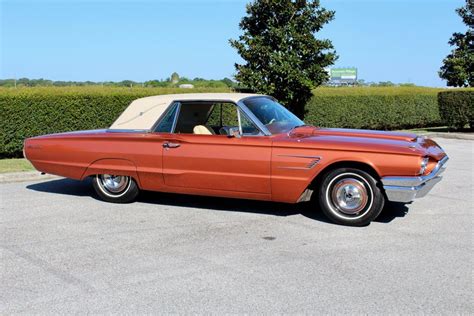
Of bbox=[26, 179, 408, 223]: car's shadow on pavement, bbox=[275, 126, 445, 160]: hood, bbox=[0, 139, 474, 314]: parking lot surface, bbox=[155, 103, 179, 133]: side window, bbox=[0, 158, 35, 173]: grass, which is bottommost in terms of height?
bbox=[0, 139, 474, 314]: parking lot surface

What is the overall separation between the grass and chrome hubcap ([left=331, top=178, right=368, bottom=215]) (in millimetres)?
6013

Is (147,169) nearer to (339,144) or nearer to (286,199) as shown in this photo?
(286,199)

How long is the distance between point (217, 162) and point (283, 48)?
9.31m

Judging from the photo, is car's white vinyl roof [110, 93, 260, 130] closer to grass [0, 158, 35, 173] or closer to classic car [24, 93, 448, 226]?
classic car [24, 93, 448, 226]

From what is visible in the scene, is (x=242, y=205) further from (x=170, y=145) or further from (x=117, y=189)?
(x=117, y=189)

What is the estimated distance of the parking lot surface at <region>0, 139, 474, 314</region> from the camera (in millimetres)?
3729

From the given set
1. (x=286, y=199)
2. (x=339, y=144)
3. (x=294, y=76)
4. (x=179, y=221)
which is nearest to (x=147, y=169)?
(x=179, y=221)

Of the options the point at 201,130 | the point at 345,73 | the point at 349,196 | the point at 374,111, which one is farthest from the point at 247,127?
the point at 345,73

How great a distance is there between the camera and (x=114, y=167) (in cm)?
667

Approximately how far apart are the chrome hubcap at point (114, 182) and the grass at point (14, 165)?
3.08 m

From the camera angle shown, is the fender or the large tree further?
the large tree

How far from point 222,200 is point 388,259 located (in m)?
2.92

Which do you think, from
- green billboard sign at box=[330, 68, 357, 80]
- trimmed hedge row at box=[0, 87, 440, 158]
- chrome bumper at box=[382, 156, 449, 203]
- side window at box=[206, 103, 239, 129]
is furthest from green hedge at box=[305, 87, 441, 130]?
green billboard sign at box=[330, 68, 357, 80]

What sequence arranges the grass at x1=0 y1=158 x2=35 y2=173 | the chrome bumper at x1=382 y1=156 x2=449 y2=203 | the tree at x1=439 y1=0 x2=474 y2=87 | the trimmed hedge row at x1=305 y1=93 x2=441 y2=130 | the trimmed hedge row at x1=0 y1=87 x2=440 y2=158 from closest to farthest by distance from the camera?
1. the chrome bumper at x1=382 y1=156 x2=449 y2=203
2. the grass at x1=0 y1=158 x2=35 y2=173
3. the trimmed hedge row at x1=0 y1=87 x2=440 y2=158
4. the trimmed hedge row at x1=305 y1=93 x2=441 y2=130
5. the tree at x1=439 y1=0 x2=474 y2=87
